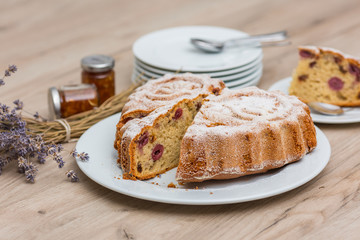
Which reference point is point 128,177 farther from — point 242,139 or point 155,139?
point 242,139

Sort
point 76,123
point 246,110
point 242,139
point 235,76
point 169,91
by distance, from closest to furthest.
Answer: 1. point 242,139
2. point 246,110
3. point 169,91
4. point 76,123
5. point 235,76

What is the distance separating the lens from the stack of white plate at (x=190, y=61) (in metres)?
3.29

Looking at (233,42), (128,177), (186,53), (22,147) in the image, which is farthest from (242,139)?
(233,42)

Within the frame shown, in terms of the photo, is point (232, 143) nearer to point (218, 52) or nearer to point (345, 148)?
point (345, 148)

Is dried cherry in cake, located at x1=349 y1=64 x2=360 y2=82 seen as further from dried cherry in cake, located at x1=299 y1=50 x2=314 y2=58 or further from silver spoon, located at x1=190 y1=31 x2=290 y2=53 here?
silver spoon, located at x1=190 y1=31 x2=290 y2=53

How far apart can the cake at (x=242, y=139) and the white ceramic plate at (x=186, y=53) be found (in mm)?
836

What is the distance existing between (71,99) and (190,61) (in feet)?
2.80

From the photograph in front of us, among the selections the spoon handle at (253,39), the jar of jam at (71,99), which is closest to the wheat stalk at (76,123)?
the jar of jam at (71,99)

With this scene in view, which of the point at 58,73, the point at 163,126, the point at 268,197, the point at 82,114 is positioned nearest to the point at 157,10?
the point at 58,73

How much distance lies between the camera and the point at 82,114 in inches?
116

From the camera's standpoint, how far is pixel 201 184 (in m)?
2.33

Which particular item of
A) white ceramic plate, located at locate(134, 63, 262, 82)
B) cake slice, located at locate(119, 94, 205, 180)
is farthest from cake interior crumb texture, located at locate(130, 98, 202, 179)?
white ceramic plate, located at locate(134, 63, 262, 82)

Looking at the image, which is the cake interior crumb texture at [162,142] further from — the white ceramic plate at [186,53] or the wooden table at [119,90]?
the white ceramic plate at [186,53]

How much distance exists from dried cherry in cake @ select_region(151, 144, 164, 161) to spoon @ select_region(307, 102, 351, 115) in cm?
103
